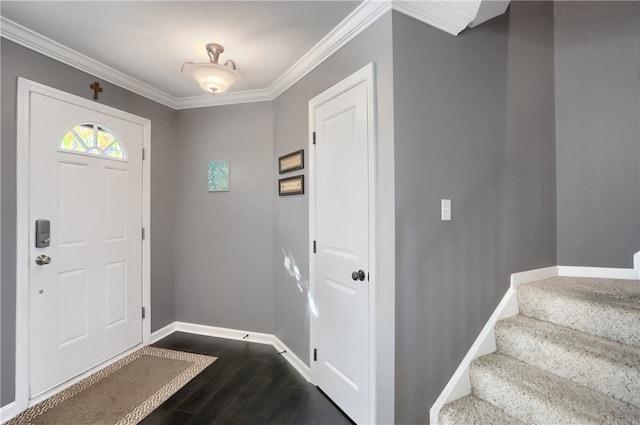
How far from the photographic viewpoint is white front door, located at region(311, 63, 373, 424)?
1.63m

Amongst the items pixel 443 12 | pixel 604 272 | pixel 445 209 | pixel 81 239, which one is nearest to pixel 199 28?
pixel 443 12

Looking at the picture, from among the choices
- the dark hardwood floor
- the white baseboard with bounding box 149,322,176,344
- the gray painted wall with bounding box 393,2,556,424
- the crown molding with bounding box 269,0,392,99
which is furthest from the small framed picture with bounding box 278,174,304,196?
the white baseboard with bounding box 149,322,176,344

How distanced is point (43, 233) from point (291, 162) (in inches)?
74.3

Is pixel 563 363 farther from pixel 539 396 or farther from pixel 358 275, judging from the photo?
pixel 358 275

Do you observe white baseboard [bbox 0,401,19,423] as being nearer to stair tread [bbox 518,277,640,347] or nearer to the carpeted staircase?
the carpeted staircase

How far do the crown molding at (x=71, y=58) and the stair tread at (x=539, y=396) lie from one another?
11.7 ft

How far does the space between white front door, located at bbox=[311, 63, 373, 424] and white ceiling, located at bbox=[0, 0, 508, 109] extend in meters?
0.44

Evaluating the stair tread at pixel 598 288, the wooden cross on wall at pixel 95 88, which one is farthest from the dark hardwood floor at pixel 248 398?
the wooden cross on wall at pixel 95 88

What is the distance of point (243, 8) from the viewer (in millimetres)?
1600

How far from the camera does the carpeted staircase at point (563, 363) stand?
1.31 m

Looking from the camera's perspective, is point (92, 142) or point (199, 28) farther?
point (92, 142)

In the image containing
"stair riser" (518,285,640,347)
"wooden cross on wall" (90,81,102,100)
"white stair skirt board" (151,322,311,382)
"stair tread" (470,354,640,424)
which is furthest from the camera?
"white stair skirt board" (151,322,311,382)

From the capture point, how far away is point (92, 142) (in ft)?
7.38

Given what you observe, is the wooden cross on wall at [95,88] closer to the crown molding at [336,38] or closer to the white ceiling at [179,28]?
the white ceiling at [179,28]
